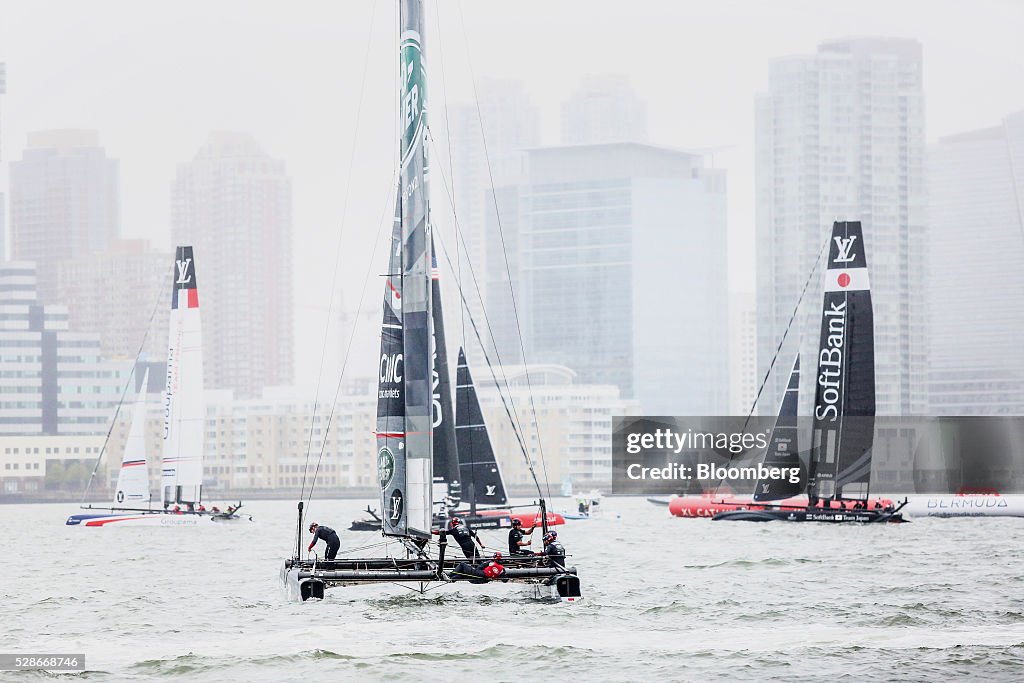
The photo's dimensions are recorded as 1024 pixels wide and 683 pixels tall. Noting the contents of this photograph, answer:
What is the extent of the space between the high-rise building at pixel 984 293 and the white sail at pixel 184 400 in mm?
132106

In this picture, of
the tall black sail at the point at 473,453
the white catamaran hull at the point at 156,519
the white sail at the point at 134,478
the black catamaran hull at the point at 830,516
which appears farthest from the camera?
the white sail at the point at 134,478

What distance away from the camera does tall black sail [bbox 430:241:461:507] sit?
4416cm

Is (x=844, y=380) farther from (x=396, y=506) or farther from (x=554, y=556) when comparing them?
(x=554, y=556)

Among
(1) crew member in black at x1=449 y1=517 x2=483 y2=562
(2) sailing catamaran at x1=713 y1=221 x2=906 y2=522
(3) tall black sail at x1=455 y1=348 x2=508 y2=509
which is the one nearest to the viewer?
(1) crew member in black at x1=449 y1=517 x2=483 y2=562

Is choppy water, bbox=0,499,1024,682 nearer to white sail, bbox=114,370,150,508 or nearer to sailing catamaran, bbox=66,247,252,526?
sailing catamaran, bbox=66,247,252,526

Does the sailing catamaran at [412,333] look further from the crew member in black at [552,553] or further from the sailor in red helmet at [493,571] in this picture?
the sailor in red helmet at [493,571]

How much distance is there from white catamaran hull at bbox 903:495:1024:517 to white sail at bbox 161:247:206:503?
3080 cm

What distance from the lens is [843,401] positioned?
54.2 metres

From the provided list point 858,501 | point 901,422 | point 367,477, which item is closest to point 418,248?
point 858,501

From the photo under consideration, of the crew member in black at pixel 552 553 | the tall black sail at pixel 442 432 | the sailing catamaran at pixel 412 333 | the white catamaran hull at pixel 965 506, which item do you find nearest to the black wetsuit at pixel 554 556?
the crew member in black at pixel 552 553

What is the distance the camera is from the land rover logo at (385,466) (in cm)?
2655

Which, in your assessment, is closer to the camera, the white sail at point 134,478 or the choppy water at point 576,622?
the choppy water at point 576,622
